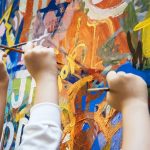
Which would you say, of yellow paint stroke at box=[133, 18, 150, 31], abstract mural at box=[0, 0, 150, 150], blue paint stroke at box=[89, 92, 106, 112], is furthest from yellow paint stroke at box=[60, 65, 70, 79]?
yellow paint stroke at box=[133, 18, 150, 31]

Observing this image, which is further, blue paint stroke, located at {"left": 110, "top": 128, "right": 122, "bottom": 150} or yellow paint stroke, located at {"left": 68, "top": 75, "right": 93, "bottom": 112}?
yellow paint stroke, located at {"left": 68, "top": 75, "right": 93, "bottom": 112}

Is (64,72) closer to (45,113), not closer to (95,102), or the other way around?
(95,102)

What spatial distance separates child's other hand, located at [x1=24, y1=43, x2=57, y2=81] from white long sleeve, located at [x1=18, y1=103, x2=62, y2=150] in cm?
8

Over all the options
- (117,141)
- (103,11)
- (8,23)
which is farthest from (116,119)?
(8,23)

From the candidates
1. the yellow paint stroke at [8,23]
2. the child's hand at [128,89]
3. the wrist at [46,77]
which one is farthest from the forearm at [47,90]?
the yellow paint stroke at [8,23]

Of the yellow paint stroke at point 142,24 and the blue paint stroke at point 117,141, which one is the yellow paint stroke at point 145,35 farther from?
the blue paint stroke at point 117,141

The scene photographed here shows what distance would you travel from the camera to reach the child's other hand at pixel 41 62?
0.75 metres

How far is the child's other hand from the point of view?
750 mm

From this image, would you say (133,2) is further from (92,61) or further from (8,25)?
(8,25)

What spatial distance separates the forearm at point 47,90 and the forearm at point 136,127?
0.14 meters

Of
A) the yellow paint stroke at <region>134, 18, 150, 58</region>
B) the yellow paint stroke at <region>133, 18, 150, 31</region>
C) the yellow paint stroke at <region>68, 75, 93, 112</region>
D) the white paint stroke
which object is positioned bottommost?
the yellow paint stroke at <region>68, 75, 93, 112</region>

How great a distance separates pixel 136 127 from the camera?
2.03ft

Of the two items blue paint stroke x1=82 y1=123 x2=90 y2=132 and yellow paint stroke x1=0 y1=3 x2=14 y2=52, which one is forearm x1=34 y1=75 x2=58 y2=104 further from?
yellow paint stroke x1=0 y1=3 x2=14 y2=52

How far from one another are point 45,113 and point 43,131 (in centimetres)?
4
